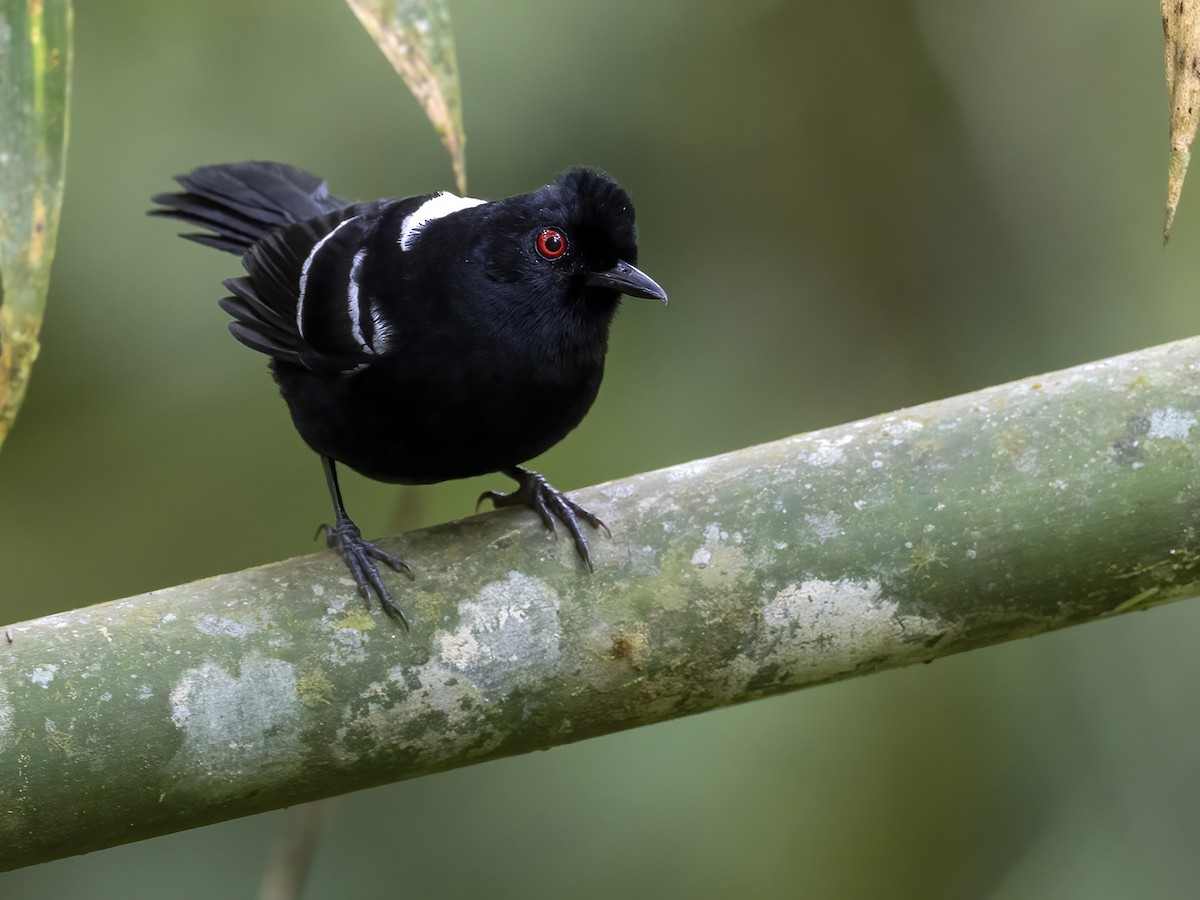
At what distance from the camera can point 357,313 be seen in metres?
2.37

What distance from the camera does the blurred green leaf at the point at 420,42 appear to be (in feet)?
3.82

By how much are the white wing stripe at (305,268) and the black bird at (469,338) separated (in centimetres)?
1

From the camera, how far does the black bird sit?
221cm

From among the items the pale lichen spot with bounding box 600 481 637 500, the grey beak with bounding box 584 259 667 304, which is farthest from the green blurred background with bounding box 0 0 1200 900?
the pale lichen spot with bounding box 600 481 637 500

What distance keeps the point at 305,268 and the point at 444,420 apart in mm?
619

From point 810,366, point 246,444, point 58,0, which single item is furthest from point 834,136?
point 58,0

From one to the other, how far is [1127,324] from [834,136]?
1223mm

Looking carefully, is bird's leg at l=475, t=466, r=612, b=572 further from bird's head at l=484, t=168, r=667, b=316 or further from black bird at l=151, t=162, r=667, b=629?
bird's head at l=484, t=168, r=667, b=316

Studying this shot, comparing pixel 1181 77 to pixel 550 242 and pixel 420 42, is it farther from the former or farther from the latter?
pixel 550 242

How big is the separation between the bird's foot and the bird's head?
54 cm

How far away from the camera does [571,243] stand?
230 centimetres

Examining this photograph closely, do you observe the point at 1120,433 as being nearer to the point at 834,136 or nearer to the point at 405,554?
the point at 405,554

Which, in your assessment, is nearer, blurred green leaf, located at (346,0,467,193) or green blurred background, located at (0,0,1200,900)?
blurred green leaf, located at (346,0,467,193)

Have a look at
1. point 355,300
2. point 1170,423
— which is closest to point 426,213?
point 355,300
